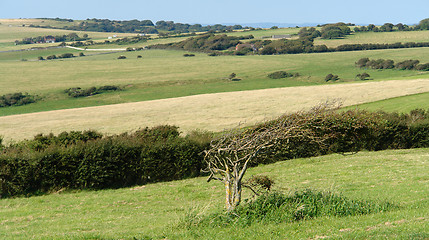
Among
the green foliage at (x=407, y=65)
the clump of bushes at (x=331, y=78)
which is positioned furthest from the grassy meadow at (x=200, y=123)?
the green foliage at (x=407, y=65)

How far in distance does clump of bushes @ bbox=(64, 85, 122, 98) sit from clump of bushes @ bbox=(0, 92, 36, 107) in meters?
7.44

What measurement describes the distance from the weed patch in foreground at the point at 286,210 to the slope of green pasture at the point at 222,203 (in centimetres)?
33

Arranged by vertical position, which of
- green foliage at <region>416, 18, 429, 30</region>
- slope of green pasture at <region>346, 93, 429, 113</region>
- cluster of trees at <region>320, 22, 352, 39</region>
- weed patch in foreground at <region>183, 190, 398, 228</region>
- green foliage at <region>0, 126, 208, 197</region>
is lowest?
slope of green pasture at <region>346, 93, 429, 113</region>

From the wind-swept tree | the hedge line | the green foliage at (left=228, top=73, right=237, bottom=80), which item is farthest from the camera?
the green foliage at (left=228, top=73, right=237, bottom=80)

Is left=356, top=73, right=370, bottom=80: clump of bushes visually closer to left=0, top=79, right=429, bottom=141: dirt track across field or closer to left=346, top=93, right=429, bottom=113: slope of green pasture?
left=0, top=79, right=429, bottom=141: dirt track across field

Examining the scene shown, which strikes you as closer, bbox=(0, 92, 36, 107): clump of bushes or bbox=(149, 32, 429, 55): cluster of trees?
bbox=(0, 92, 36, 107): clump of bushes

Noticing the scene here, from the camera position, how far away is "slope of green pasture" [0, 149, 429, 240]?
9.88 metres

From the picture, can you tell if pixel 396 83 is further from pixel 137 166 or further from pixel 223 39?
pixel 223 39

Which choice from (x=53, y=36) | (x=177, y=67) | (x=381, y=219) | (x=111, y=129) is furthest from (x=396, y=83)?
(x=53, y=36)

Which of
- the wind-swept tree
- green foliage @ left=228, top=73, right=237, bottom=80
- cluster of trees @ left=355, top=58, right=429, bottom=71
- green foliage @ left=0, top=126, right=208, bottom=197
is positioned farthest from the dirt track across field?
green foliage @ left=228, top=73, right=237, bottom=80

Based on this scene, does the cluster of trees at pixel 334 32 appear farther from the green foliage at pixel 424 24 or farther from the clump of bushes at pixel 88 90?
the clump of bushes at pixel 88 90

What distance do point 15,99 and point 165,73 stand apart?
42747 millimetres

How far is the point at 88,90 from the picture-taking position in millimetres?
83875

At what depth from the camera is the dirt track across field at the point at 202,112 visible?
43625 mm
